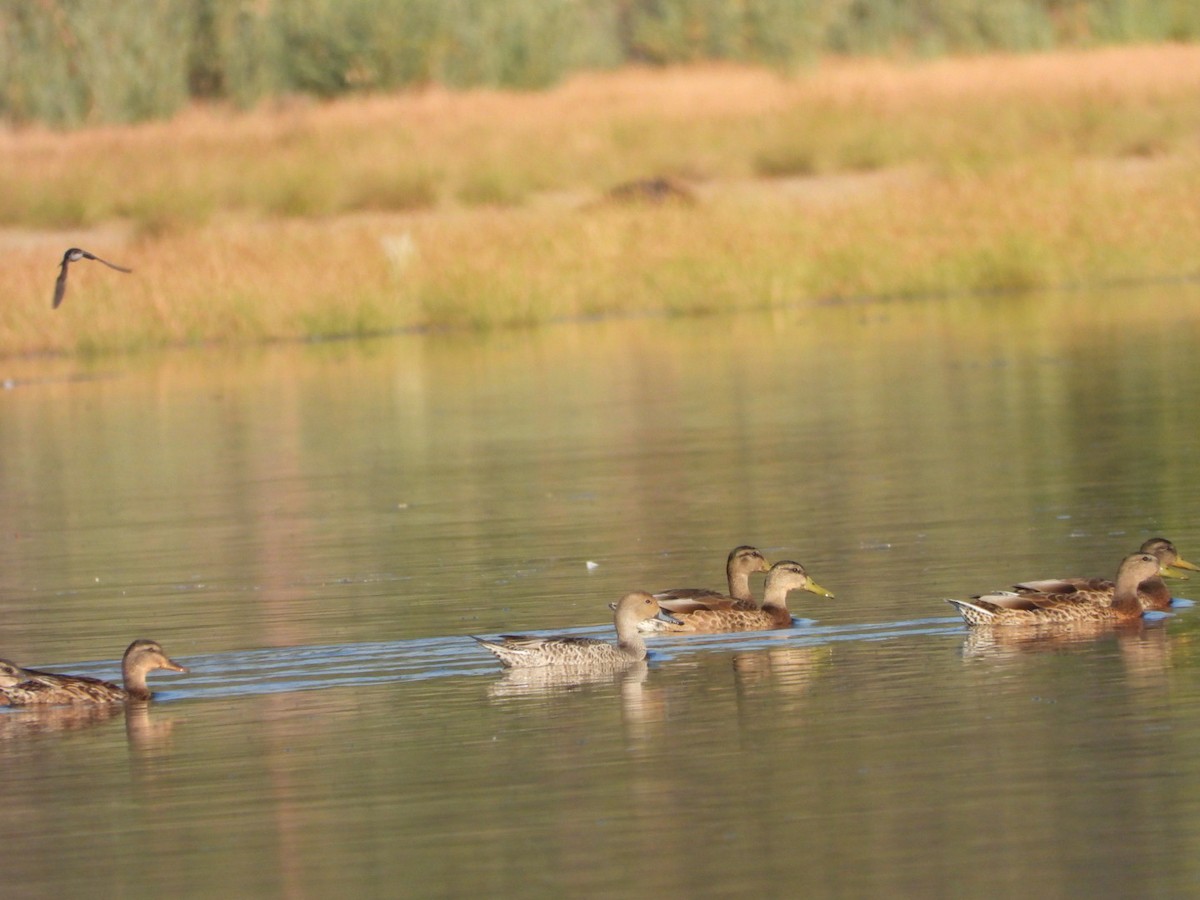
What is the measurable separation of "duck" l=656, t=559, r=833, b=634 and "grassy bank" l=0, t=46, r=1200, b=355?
24081mm

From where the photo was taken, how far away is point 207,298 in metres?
37.7

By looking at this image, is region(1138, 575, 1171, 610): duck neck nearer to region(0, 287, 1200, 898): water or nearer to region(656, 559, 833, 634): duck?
region(0, 287, 1200, 898): water

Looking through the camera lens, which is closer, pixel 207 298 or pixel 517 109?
pixel 207 298

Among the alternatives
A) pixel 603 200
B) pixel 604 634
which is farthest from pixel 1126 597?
pixel 603 200

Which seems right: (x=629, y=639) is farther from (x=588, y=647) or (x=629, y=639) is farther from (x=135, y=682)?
(x=135, y=682)

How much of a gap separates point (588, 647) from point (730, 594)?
192cm

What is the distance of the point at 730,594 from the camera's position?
14.6 m

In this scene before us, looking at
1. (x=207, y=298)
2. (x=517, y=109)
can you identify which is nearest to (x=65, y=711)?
(x=207, y=298)

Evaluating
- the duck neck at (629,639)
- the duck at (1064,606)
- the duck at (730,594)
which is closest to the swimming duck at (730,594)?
the duck at (730,594)

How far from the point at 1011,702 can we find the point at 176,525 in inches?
384

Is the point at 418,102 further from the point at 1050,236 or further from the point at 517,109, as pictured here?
the point at 1050,236

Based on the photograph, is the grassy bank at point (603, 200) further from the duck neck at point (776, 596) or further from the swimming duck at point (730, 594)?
the duck neck at point (776, 596)

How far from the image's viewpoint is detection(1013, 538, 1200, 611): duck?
13430 millimetres

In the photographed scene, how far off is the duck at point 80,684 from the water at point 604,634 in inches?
3.8
